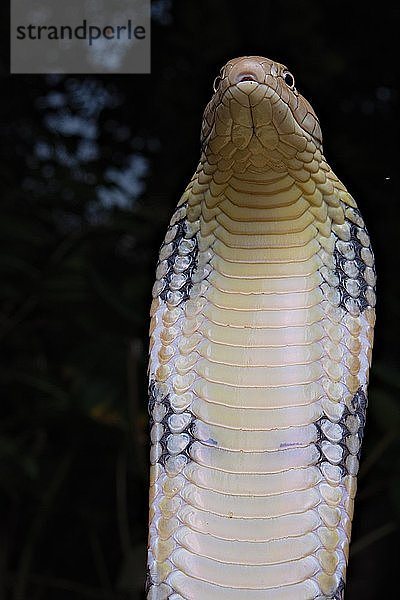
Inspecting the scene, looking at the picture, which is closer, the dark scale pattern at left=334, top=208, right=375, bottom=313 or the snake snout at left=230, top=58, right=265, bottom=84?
the snake snout at left=230, top=58, right=265, bottom=84

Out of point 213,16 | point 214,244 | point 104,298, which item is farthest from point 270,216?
point 213,16

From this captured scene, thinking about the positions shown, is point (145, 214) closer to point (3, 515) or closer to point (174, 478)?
point (3, 515)

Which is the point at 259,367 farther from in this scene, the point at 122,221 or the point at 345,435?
the point at 122,221
